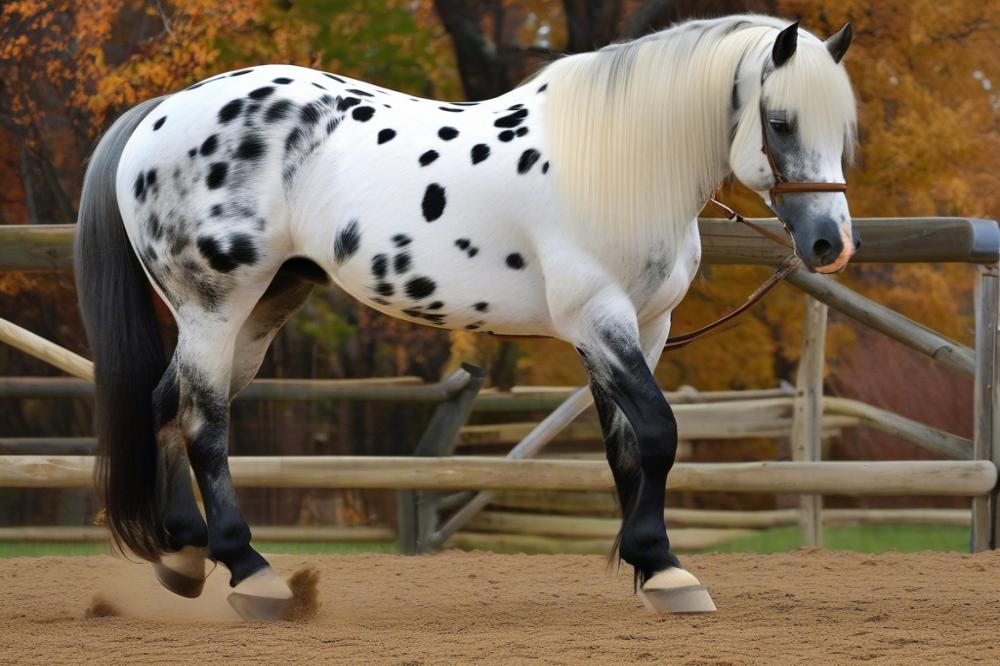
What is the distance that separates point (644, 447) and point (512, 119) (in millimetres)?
1092

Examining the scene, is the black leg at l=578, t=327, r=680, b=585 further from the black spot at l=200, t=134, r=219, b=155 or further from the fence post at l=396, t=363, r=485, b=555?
the fence post at l=396, t=363, r=485, b=555

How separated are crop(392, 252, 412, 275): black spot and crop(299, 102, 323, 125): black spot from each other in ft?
1.80

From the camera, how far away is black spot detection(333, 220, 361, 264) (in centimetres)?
361

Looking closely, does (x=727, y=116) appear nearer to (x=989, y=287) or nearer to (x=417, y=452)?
(x=989, y=287)

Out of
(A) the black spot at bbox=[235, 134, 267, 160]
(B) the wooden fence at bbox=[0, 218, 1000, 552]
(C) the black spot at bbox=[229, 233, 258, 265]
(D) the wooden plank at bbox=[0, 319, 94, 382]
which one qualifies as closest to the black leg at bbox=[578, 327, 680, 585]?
(C) the black spot at bbox=[229, 233, 258, 265]

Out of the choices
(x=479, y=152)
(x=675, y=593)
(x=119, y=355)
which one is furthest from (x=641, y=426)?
(x=119, y=355)

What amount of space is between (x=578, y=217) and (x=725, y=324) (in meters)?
1.05

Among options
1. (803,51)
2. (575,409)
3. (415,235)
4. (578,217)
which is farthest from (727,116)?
(575,409)

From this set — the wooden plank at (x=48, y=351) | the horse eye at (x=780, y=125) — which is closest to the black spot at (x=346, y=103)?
the horse eye at (x=780, y=125)

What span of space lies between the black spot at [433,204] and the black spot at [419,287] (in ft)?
0.61

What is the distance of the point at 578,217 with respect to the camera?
346 centimetres

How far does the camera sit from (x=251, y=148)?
3730 mm

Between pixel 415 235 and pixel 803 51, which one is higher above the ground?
pixel 803 51

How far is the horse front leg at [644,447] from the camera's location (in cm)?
342
